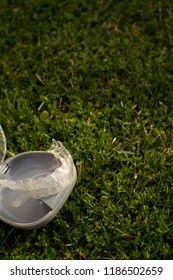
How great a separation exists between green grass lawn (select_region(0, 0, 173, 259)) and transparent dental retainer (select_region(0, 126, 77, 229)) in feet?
0.23

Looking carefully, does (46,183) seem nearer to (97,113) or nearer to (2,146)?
(2,146)

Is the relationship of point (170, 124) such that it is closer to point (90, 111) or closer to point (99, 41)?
point (90, 111)

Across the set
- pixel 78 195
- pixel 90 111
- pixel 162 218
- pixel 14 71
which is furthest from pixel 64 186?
pixel 14 71

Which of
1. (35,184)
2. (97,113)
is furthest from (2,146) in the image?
(97,113)

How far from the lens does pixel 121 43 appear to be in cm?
→ 325

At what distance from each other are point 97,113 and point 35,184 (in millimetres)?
638

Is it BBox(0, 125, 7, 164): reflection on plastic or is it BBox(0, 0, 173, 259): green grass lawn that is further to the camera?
BBox(0, 125, 7, 164): reflection on plastic

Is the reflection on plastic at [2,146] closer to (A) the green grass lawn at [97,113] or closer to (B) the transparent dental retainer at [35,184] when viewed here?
(B) the transparent dental retainer at [35,184]

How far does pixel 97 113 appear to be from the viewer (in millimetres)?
2889

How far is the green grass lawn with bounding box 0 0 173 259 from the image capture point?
241 centimetres

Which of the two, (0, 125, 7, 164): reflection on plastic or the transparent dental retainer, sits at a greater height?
(0, 125, 7, 164): reflection on plastic

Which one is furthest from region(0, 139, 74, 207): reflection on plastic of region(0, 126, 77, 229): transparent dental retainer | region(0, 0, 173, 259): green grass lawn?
region(0, 0, 173, 259): green grass lawn

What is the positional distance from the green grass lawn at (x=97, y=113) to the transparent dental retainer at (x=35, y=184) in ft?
0.23

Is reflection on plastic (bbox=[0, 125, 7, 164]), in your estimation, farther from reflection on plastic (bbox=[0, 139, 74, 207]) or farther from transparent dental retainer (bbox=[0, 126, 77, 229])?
reflection on plastic (bbox=[0, 139, 74, 207])
